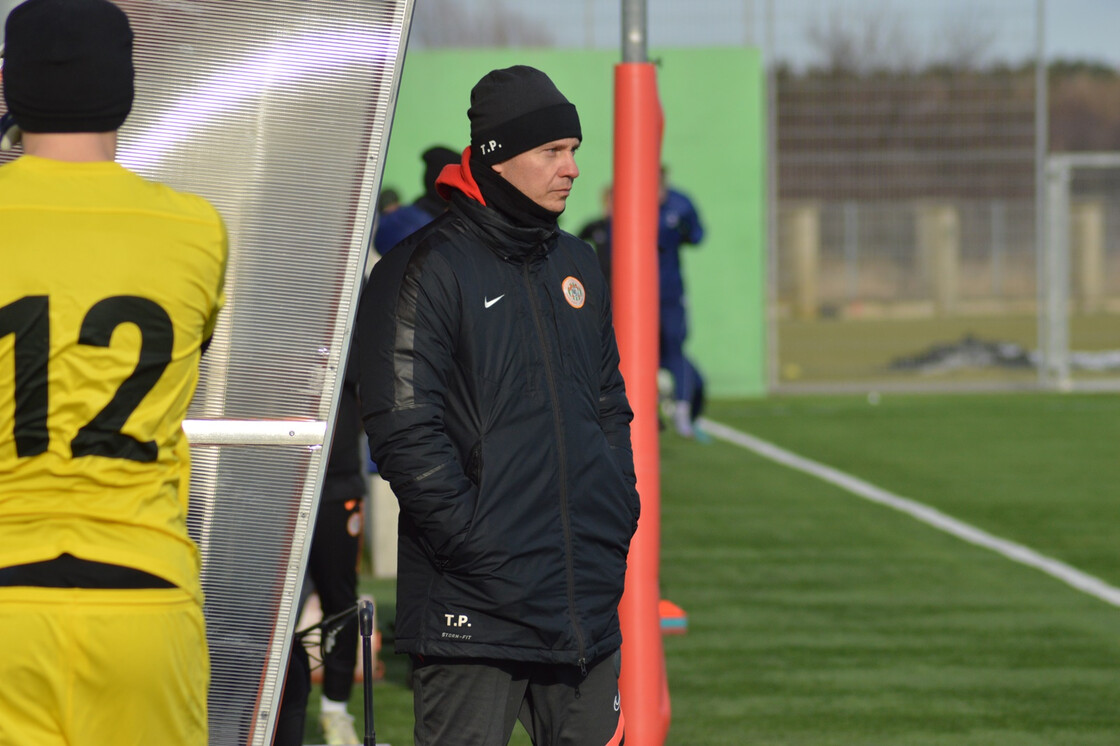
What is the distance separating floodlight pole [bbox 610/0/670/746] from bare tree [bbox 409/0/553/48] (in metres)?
14.6

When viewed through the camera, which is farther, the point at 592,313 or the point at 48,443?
the point at 592,313

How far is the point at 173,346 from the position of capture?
7.86 feet

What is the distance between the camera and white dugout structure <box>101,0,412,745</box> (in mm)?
3416

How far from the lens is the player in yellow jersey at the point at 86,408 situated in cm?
231

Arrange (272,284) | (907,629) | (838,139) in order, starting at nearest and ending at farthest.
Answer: (272,284), (907,629), (838,139)

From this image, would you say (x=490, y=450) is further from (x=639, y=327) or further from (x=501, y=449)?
(x=639, y=327)

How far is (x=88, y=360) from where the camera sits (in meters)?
2.31

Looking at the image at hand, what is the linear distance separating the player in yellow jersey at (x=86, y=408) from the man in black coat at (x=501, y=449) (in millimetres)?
907

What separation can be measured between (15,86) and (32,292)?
0.34 m

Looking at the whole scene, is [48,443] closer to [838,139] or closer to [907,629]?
[907,629]

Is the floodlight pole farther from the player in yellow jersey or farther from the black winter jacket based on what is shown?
the player in yellow jersey

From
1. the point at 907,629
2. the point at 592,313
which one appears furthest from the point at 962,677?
the point at 592,313

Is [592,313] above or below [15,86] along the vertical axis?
below

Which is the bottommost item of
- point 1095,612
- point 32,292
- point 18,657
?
point 1095,612
